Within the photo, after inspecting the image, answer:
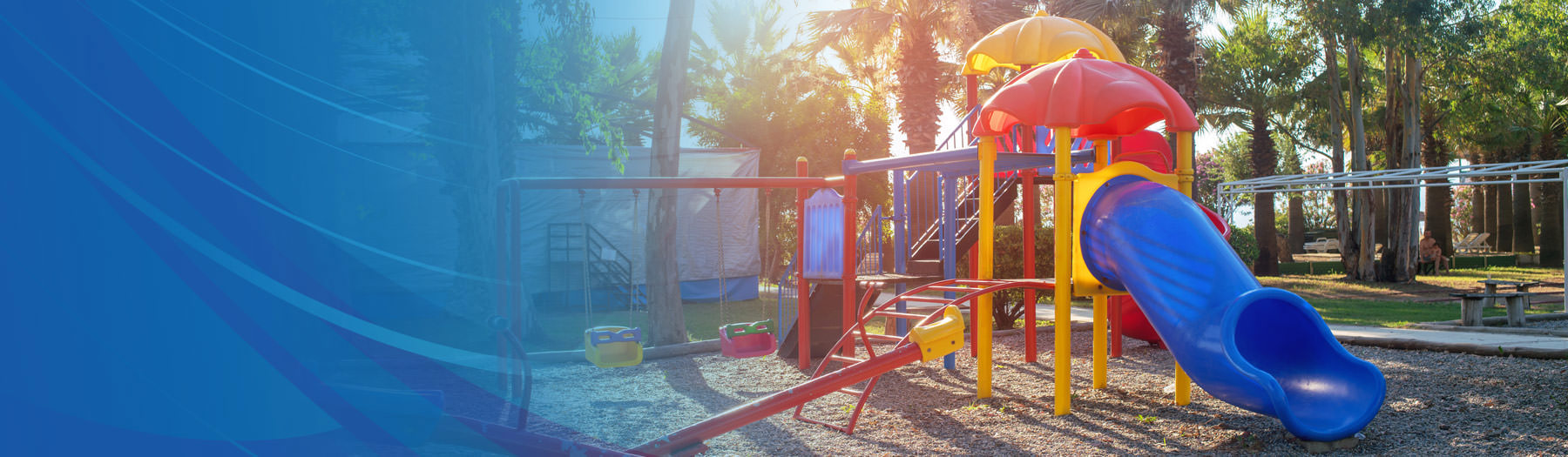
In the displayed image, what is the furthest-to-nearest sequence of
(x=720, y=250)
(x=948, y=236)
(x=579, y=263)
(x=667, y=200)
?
(x=579, y=263), (x=667, y=200), (x=948, y=236), (x=720, y=250)

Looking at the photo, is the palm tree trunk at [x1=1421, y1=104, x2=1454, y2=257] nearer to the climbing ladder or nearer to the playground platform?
the playground platform

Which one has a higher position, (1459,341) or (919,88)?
(919,88)

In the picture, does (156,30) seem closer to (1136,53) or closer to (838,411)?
(838,411)

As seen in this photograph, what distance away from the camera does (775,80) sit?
27.2 m

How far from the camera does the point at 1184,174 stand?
22.1 feet

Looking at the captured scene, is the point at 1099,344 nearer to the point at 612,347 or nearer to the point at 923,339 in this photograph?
the point at 923,339

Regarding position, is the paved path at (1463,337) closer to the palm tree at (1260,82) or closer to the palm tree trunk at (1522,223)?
the palm tree at (1260,82)

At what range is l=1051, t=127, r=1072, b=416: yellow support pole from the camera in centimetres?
634

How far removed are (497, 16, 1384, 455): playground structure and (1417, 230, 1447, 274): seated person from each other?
21295 millimetres

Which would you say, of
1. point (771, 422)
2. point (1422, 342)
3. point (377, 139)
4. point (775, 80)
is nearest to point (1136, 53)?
point (775, 80)

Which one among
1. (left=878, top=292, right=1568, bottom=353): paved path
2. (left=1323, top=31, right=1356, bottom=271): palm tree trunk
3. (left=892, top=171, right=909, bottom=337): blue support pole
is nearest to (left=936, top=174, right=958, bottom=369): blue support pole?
(left=892, top=171, right=909, bottom=337): blue support pole

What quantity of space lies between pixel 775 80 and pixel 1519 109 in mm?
20877

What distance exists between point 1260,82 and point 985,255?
2240cm
